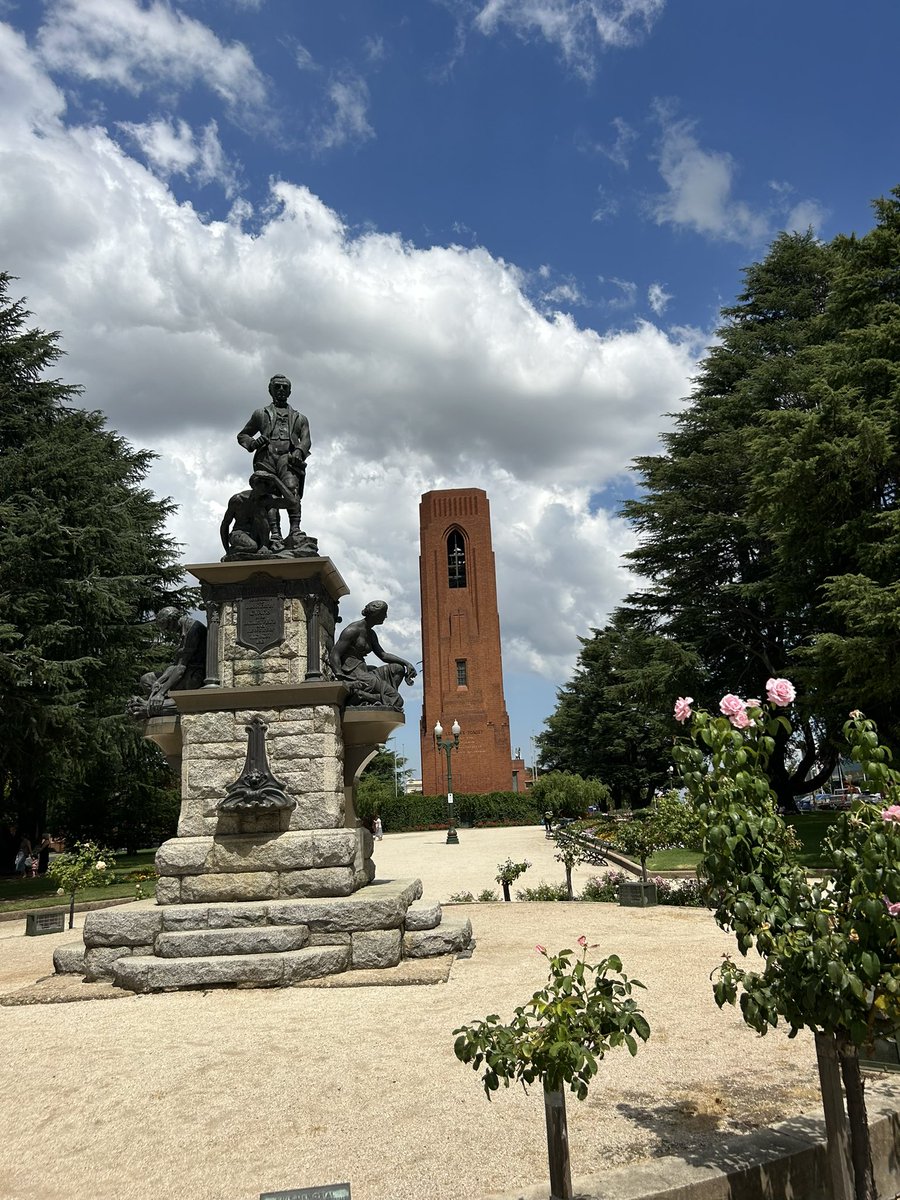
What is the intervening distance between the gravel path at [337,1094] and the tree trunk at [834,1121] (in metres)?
0.48

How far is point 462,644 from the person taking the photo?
50219mm

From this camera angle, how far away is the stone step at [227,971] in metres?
6.31

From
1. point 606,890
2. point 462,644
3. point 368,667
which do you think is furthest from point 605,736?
point 368,667


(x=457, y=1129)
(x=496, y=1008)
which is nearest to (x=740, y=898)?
(x=457, y=1129)

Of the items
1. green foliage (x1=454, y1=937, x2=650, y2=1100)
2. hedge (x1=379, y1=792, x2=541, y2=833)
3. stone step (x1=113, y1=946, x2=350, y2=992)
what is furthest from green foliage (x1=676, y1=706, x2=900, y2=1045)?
hedge (x1=379, y1=792, x2=541, y2=833)

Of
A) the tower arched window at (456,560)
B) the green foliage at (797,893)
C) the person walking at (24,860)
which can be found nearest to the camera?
the green foliage at (797,893)

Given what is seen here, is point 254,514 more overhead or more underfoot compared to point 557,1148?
more overhead

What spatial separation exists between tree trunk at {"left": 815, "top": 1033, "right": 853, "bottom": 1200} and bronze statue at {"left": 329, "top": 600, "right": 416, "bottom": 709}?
548 centimetres

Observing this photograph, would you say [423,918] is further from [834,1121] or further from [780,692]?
[780,692]

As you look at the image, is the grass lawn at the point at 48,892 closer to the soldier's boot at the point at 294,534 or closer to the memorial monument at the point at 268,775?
the memorial monument at the point at 268,775

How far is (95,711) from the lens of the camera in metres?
20.4


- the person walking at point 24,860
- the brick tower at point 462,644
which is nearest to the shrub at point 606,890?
the person walking at point 24,860

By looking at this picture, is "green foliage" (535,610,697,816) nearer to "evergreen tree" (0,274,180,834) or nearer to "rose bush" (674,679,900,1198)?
"evergreen tree" (0,274,180,834)

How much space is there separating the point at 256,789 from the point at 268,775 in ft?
0.51
